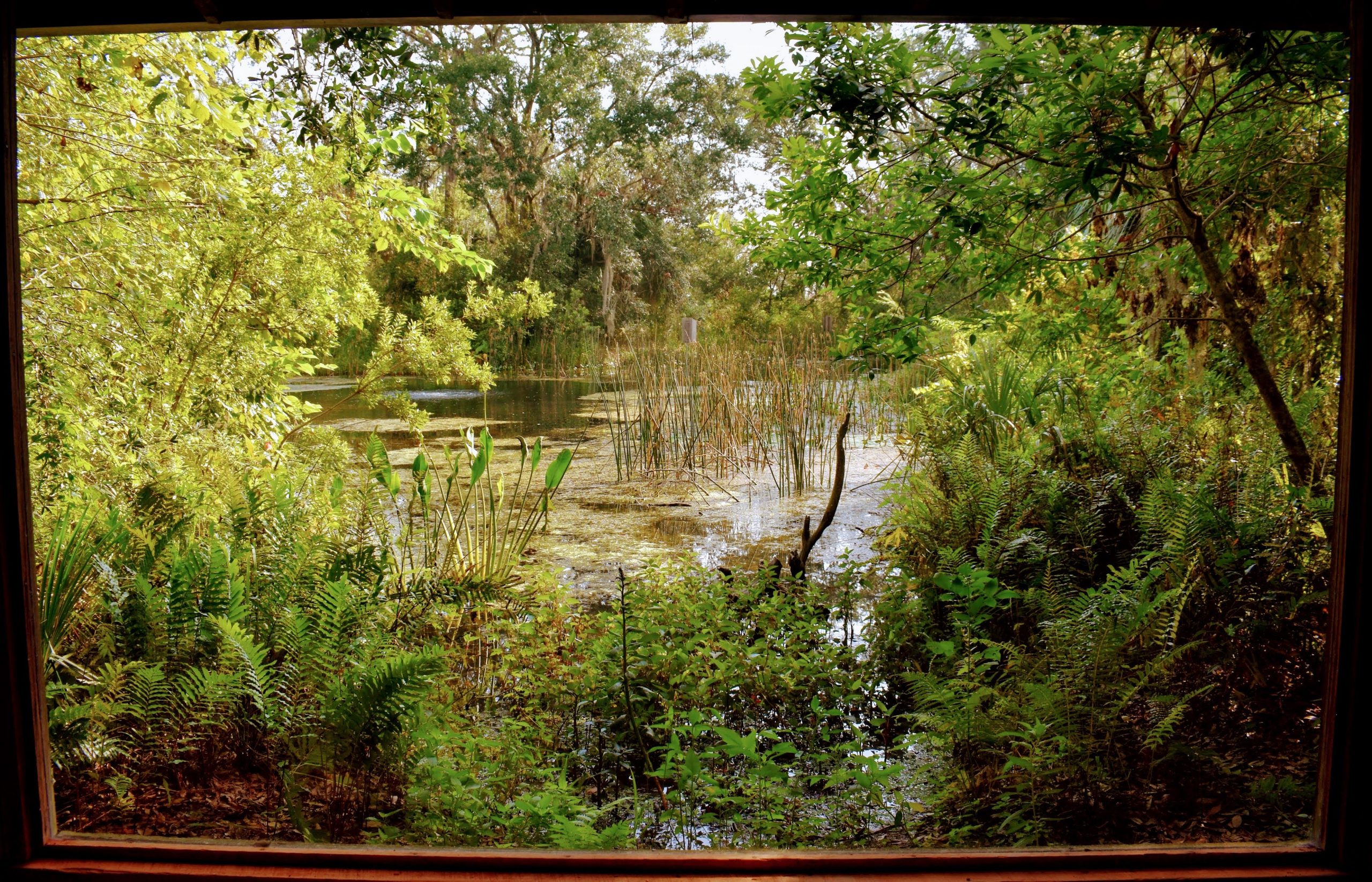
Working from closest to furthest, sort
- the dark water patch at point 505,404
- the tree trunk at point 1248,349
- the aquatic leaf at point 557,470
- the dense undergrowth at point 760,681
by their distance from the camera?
the dense undergrowth at point 760,681, the tree trunk at point 1248,349, the aquatic leaf at point 557,470, the dark water patch at point 505,404

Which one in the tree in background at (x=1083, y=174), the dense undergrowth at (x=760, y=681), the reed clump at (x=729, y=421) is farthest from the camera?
the reed clump at (x=729, y=421)

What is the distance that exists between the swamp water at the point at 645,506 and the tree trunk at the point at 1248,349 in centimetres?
146

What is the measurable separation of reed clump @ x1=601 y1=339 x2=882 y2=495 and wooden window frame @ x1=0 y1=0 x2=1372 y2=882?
443 cm

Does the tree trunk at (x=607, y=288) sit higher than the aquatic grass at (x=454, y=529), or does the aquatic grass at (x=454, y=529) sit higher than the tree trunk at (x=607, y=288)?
the tree trunk at (x=607, y=288)

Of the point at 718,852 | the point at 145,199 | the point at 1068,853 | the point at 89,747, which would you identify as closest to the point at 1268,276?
the point at 1068,853

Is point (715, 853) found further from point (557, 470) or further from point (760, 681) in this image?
point (557, 470)

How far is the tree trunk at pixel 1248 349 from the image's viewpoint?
2.58m

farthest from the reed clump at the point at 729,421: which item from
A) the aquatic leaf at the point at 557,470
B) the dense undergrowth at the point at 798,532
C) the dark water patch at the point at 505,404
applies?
the aquatic leaf at the point at 557,470

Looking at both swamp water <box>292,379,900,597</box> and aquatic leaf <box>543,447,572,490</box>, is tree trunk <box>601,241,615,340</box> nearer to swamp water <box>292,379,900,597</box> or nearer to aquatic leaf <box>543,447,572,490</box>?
swamp water <box>292,379,900,597</box>

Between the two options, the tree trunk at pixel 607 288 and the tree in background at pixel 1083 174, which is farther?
the tree trunk at pixel 607 288

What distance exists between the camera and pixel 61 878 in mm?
1013

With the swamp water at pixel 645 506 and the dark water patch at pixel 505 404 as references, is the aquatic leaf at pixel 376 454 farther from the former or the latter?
the dark water patch at pixel 505 404

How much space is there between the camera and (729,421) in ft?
19.4

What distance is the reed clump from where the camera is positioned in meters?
5.66
